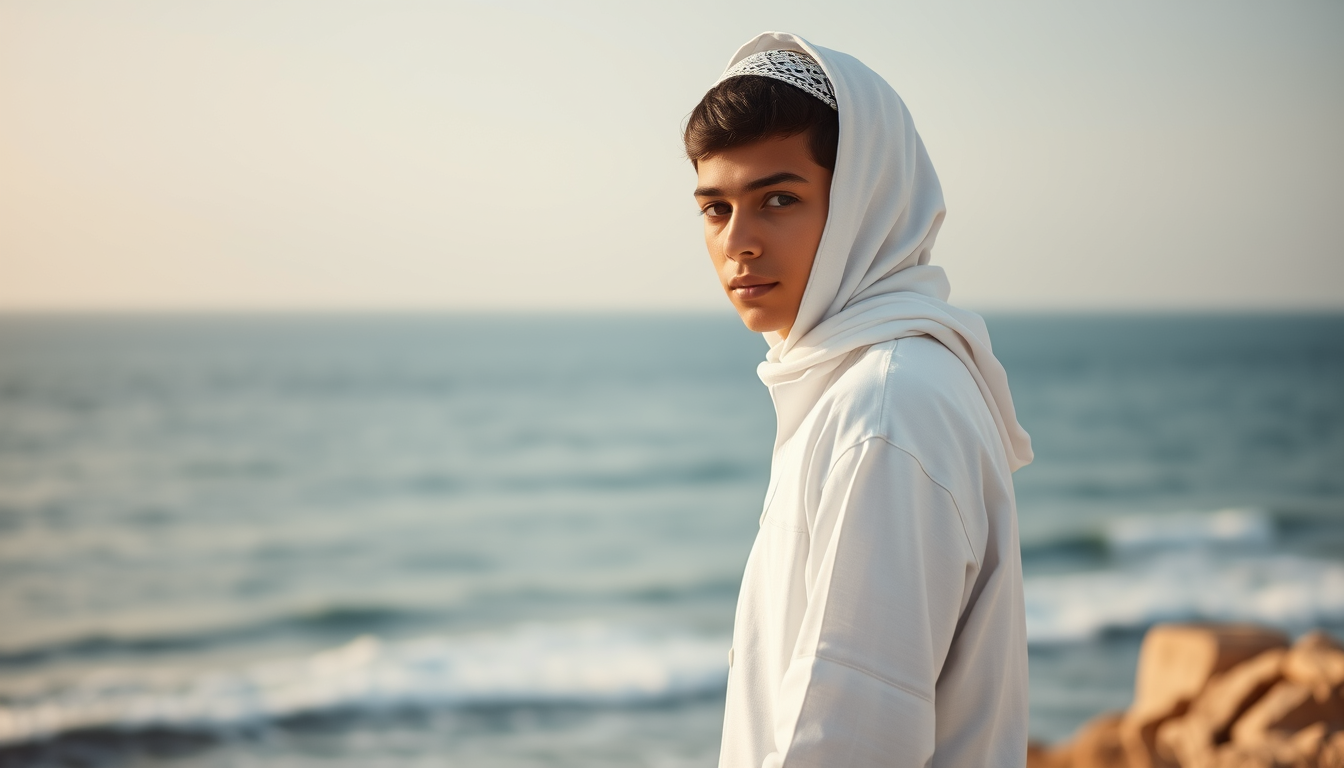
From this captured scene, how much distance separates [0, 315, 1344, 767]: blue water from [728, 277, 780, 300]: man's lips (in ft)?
19.8

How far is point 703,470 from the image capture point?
23203 millimetres

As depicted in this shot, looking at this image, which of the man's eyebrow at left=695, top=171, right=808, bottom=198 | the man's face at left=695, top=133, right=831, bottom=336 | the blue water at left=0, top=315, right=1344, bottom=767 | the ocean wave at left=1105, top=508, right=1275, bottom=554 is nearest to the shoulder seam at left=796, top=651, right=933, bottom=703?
the man's face at left=695, top=133, right=831, bottom=336

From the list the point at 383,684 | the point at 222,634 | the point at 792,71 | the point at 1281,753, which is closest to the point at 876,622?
the point at 792,71

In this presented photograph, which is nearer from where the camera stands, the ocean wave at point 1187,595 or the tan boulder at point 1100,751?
the tan boulder at point 1100,751

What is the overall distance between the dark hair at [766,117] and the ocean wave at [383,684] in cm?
745

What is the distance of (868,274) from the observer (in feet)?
5.01

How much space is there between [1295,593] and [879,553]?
1150 centimetres

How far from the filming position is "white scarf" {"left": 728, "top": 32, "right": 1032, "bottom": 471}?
1419 mm

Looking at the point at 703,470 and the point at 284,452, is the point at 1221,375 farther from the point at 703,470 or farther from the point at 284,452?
the point at 284,452

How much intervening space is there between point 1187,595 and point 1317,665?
24.2 ft

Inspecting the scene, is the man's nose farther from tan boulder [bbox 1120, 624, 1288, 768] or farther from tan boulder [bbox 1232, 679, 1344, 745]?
tan boulder [bbox 1120, 624, 1288, 768]

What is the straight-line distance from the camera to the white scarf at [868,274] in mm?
1419

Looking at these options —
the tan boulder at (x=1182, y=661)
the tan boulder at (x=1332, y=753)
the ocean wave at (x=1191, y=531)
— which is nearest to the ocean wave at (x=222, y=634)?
the tan boulder at (x=1182, y=661)

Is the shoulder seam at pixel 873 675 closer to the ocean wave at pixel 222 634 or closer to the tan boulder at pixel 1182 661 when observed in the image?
the tan boulder at pixel 1182 661
